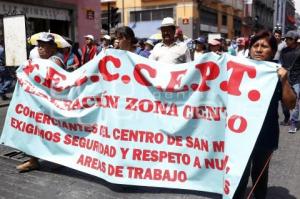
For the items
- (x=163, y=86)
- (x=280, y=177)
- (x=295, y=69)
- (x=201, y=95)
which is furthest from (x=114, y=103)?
(x=295, y=69)

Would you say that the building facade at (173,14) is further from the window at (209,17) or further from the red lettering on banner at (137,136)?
the red lettering on banner at (137,136)

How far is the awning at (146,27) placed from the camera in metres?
31.7

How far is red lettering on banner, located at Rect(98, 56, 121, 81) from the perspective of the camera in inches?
162

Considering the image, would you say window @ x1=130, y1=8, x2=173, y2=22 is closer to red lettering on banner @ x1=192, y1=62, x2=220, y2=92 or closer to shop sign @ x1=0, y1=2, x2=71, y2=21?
shop sign @ x1=0, y1=2, x2=71, y2=21

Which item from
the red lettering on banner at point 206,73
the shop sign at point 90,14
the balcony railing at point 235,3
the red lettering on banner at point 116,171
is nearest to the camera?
the red lettering on banner at point 206,73

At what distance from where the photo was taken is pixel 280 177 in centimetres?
461

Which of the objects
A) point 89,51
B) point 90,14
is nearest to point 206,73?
point 89,51

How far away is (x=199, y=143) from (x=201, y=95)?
1.49 feet

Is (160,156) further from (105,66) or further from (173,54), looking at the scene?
(173,54)

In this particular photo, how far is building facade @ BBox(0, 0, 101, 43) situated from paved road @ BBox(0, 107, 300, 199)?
1098cm

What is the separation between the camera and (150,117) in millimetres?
3947

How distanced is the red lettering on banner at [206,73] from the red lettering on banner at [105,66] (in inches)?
33.8

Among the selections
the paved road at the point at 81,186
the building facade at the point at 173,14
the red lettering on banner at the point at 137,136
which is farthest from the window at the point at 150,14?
the red lettering on banner at the point at 137,136

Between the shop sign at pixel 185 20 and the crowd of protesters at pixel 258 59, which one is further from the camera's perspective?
the shop sign at pixel 185 20
